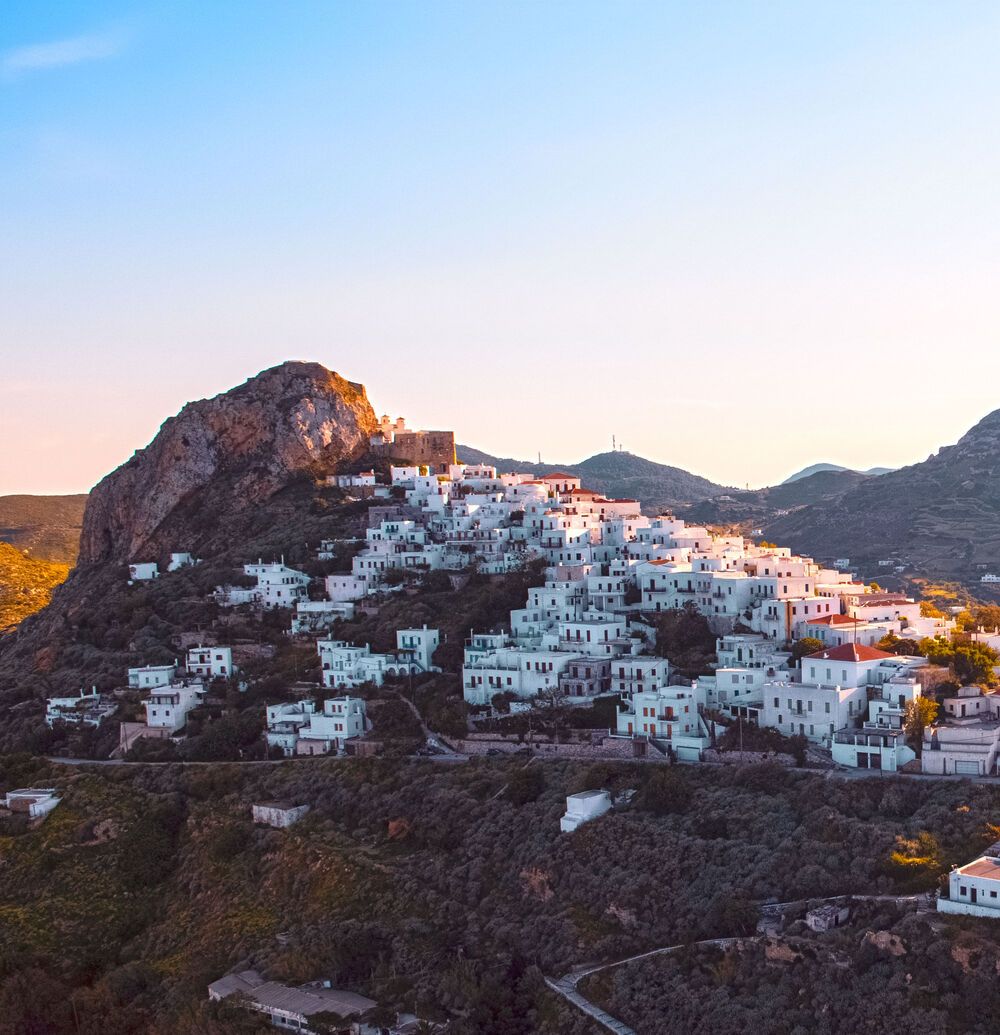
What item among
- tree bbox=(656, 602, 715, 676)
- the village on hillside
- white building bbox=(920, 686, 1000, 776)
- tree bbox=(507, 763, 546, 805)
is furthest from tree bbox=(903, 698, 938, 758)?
tree bbox=(507, 763, 546, 805)

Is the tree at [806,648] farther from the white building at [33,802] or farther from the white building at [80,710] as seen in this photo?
the white building at [80,710]

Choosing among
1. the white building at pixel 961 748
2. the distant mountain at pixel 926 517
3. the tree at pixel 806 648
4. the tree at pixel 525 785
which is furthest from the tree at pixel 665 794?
the distant mountain at pixel 926 517

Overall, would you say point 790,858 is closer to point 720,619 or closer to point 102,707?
point 720,619

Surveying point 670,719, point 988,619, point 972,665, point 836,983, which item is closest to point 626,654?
point 670,719

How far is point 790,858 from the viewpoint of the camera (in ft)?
109

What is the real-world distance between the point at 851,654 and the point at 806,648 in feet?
11.3

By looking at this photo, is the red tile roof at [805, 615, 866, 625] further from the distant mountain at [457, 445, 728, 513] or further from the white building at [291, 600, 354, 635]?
the distant mountain at [457, 445, 728, 513]

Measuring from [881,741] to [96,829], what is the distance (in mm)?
26204

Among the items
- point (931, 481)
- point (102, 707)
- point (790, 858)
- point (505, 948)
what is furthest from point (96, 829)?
point (931, 481)

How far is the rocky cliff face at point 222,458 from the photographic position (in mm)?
74312

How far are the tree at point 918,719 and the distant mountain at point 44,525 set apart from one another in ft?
406

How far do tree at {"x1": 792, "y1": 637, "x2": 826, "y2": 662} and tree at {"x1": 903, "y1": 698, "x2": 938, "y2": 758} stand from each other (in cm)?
561

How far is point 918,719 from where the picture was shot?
37.4 metres

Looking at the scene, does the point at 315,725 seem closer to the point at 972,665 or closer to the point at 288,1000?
the point at 288,1000
